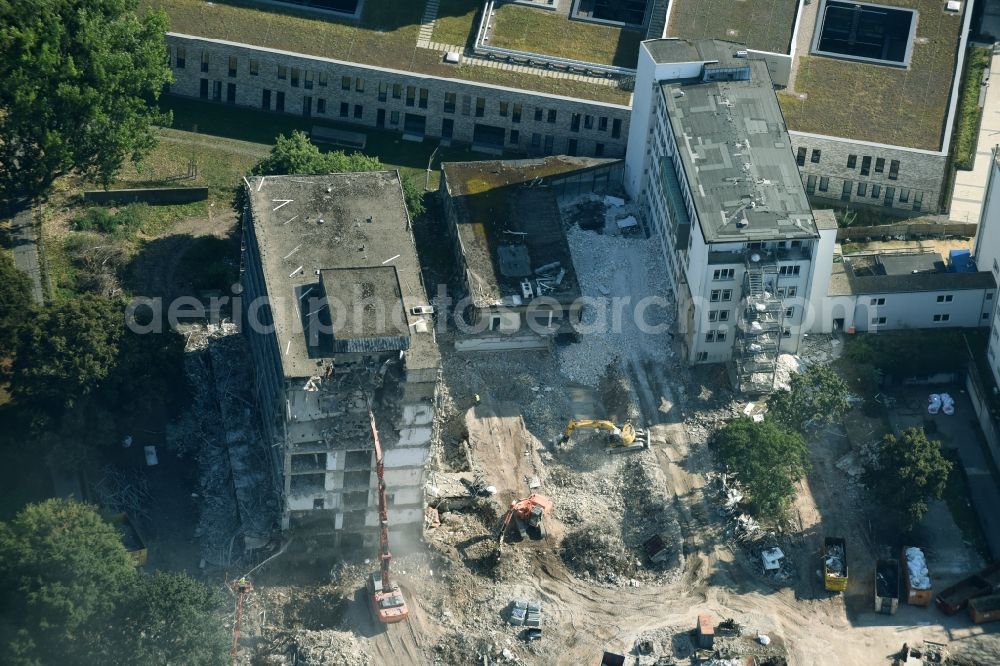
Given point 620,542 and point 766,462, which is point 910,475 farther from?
point 620,542

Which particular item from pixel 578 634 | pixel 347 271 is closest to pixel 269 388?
pixel 347 271

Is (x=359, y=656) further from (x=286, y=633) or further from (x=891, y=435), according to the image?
(x=891, y=435)

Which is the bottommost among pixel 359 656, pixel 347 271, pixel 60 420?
pixel 359 656

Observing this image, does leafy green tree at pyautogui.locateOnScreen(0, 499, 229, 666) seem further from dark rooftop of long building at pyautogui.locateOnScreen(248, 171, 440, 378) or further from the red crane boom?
dark rooftop of long building at pyautogui.locateOnScreen(248, 171, 440, 378)

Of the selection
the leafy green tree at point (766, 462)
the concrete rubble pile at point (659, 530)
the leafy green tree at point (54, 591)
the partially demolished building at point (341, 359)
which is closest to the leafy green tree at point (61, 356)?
the partially demolished building at point (341, 359)

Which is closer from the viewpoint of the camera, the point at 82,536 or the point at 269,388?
the point at 82,536

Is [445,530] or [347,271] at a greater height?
[347,271]

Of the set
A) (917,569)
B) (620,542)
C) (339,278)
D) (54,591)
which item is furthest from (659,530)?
(54,591)
